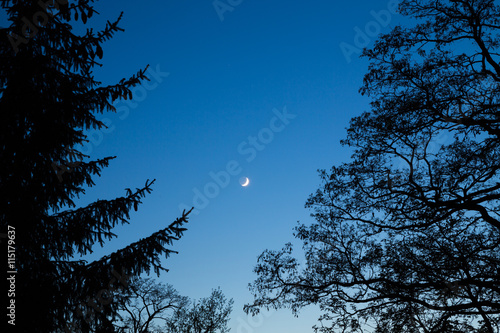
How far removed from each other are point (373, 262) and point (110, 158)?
9110 millimetres

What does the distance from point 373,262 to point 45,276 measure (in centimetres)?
982

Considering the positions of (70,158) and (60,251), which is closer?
(60,251)

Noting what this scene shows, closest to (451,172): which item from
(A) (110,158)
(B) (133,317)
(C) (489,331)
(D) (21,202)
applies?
(C) (489,331)

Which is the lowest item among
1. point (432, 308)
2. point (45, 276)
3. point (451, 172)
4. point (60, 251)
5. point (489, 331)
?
point (489, 331)

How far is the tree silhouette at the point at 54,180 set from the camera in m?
6.50

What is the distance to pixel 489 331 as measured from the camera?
10695 mm

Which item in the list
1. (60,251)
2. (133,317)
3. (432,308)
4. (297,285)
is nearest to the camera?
(60,251)

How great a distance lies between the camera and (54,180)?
7676 millimetres

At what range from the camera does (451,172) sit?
11242mm

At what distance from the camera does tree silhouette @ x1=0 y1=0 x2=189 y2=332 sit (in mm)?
6496

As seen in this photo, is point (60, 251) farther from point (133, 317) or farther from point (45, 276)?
point (133, 317)

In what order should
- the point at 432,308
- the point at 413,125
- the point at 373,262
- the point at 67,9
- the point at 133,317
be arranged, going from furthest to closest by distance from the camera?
the point at 133,317 → the point at 373,262 → the point at 413,125 → the point at 432,308 → the point at 67,9

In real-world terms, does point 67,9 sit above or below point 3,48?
above

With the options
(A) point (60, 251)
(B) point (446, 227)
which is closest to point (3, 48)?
(A) point (60, 251)
